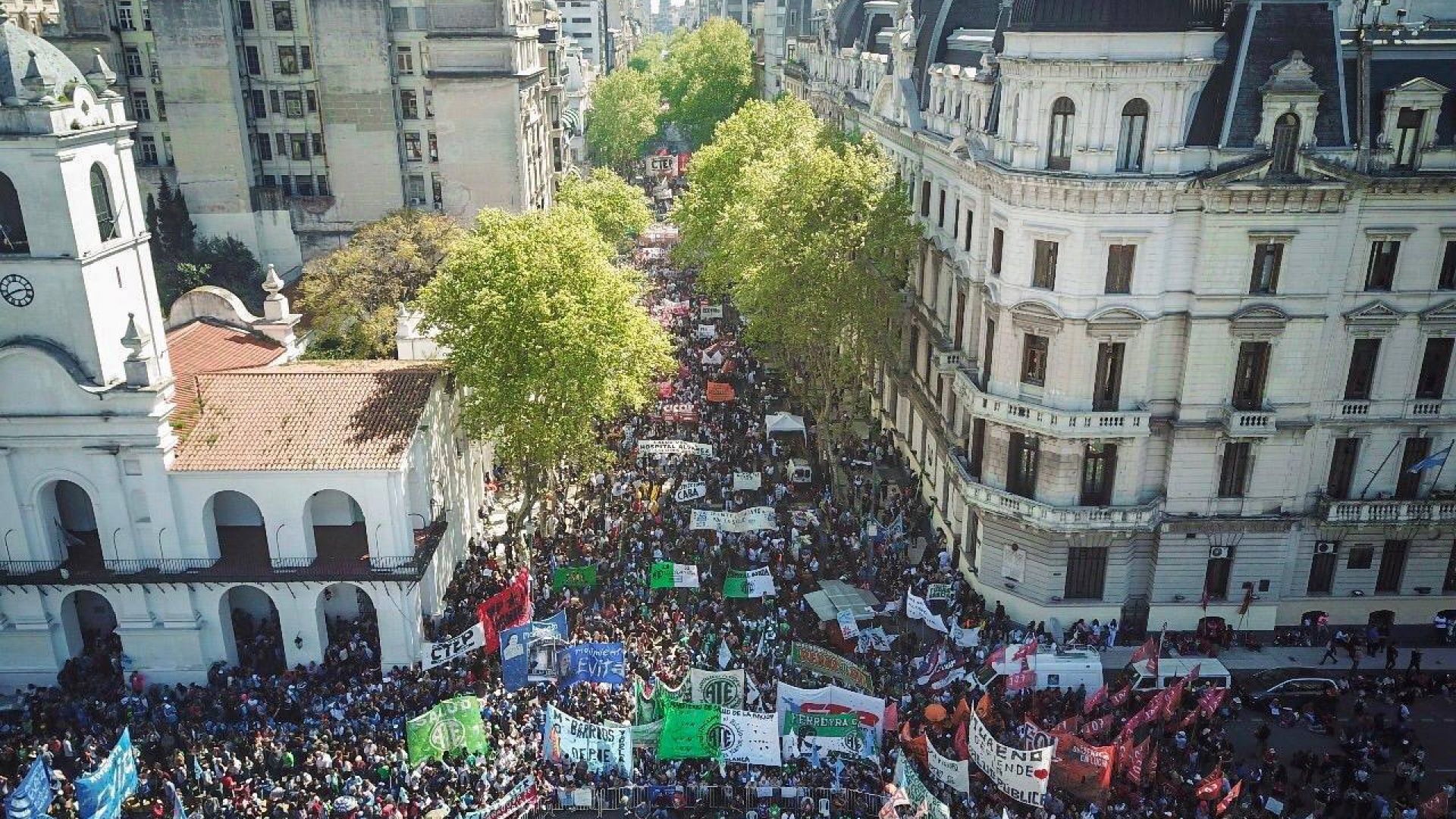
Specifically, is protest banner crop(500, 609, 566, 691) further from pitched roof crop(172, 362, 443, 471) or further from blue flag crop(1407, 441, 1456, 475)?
blue flag crop(1407, 441, 1456, 475)

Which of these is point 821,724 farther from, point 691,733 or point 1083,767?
point 1083,767

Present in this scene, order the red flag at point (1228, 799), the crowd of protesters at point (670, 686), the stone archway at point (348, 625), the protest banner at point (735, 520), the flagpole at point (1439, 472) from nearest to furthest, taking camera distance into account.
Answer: the red flag at point (1228, 799)
the crowd of protesters at point (670, 686)
the stone archway at point (348, 625)
the flagpole at point (1439, 472)
the protest banner at point (735, 520)

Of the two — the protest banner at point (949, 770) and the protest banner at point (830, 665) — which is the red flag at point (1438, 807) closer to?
the protest banner at point (949, 770)

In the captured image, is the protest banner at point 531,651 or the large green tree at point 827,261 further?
the large green tree at point 827,261

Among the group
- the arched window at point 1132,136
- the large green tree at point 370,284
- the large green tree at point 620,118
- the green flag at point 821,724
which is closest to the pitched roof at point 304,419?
the large green tree at point 370,284

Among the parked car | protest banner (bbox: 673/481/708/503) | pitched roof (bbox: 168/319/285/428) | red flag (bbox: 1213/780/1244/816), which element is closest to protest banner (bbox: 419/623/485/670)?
pitched roof (bbox: 168/319/285/428)

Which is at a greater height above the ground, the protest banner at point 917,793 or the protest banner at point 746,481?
the protest banner at point 917,793

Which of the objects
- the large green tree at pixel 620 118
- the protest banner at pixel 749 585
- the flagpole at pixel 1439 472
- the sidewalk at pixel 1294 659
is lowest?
the sidewalk at pixel 1294 659

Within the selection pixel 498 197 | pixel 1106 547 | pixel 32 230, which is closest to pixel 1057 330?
pixel 1106 547
